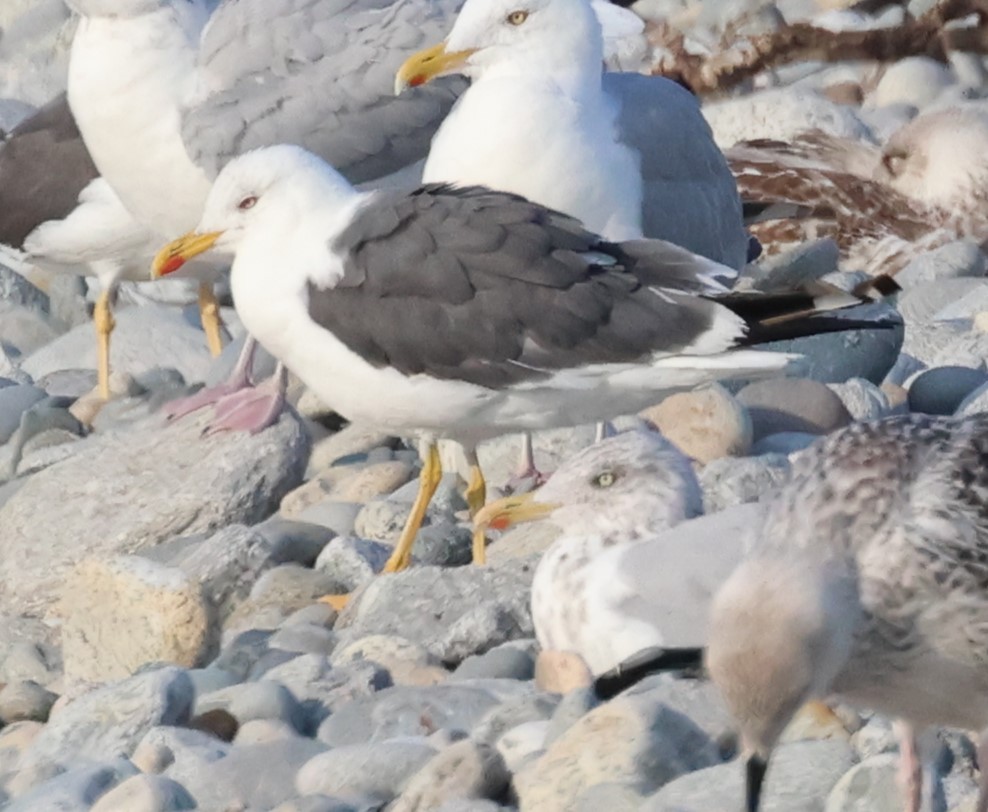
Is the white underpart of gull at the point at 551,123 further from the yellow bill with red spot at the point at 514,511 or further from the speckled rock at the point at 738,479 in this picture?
the yellow bill with red spot at the point at 514,511

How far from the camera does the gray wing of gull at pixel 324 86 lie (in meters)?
8.12

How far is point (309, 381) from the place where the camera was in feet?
20.6

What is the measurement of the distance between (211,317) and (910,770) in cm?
566

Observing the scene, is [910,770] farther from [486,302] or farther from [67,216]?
[67,216]

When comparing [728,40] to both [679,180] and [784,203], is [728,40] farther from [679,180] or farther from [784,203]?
[679,180]

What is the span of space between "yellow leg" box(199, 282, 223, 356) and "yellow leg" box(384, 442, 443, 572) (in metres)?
2.82

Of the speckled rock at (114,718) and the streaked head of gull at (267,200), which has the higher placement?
the streaked head of gull at (267,200)

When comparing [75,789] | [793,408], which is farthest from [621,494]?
[793,408]

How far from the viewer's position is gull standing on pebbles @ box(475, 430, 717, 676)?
5039 mm

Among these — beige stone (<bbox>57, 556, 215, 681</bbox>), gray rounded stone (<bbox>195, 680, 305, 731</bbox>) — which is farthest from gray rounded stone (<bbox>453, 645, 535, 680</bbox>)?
beige stone (<bbox>57, 556, 215, 681</bbox>)

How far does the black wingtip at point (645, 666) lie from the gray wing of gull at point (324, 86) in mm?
3934

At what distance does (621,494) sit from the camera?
549 centimetres

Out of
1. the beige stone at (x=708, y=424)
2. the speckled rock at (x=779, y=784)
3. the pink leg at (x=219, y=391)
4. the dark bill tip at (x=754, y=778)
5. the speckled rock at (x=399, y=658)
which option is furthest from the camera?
the pink leg at (x=219, y=391)

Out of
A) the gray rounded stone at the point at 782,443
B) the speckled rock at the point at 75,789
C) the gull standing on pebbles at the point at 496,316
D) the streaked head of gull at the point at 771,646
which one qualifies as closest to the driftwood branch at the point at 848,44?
the gray rounded stone at the point at 782,443
